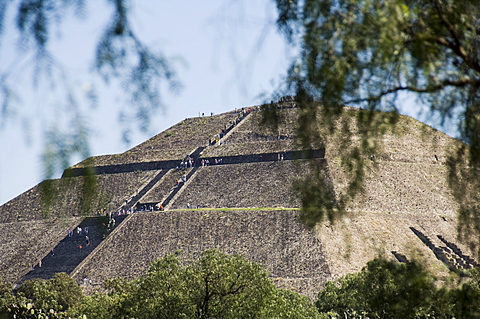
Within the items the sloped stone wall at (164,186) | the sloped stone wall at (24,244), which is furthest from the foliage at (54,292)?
the sloped stone wall at (164,186)

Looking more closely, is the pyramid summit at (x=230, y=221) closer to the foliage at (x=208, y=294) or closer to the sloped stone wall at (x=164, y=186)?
the sloped stone wall at (x=164, y=186)

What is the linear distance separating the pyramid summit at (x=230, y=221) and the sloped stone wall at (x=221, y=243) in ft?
0.20

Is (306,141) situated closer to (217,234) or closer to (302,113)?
(302,113)

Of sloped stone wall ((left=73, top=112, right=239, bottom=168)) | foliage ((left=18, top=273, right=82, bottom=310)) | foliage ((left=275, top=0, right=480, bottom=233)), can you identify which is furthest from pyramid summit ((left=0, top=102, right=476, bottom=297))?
foliage ((left=275, top=0, right=480, bottom=233))

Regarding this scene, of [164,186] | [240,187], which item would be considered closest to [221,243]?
[240,187]

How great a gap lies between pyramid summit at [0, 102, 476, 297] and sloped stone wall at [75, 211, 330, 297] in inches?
2.4

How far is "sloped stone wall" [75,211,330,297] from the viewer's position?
33.3 metres

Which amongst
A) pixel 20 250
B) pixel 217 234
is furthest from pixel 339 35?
pixel 20 250

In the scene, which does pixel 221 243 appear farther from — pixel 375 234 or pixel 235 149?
pixel 235 149

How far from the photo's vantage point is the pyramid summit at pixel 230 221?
1350 inches

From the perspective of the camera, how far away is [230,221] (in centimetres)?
3978

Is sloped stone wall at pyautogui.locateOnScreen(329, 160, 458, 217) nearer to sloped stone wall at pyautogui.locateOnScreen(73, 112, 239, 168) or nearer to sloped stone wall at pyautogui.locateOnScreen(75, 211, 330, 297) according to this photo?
sloped stone wall at pyautogui.locateOnScreen(75, 211, 330, 297)

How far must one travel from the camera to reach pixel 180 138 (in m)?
61.5

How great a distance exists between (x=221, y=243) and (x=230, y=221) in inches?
108
